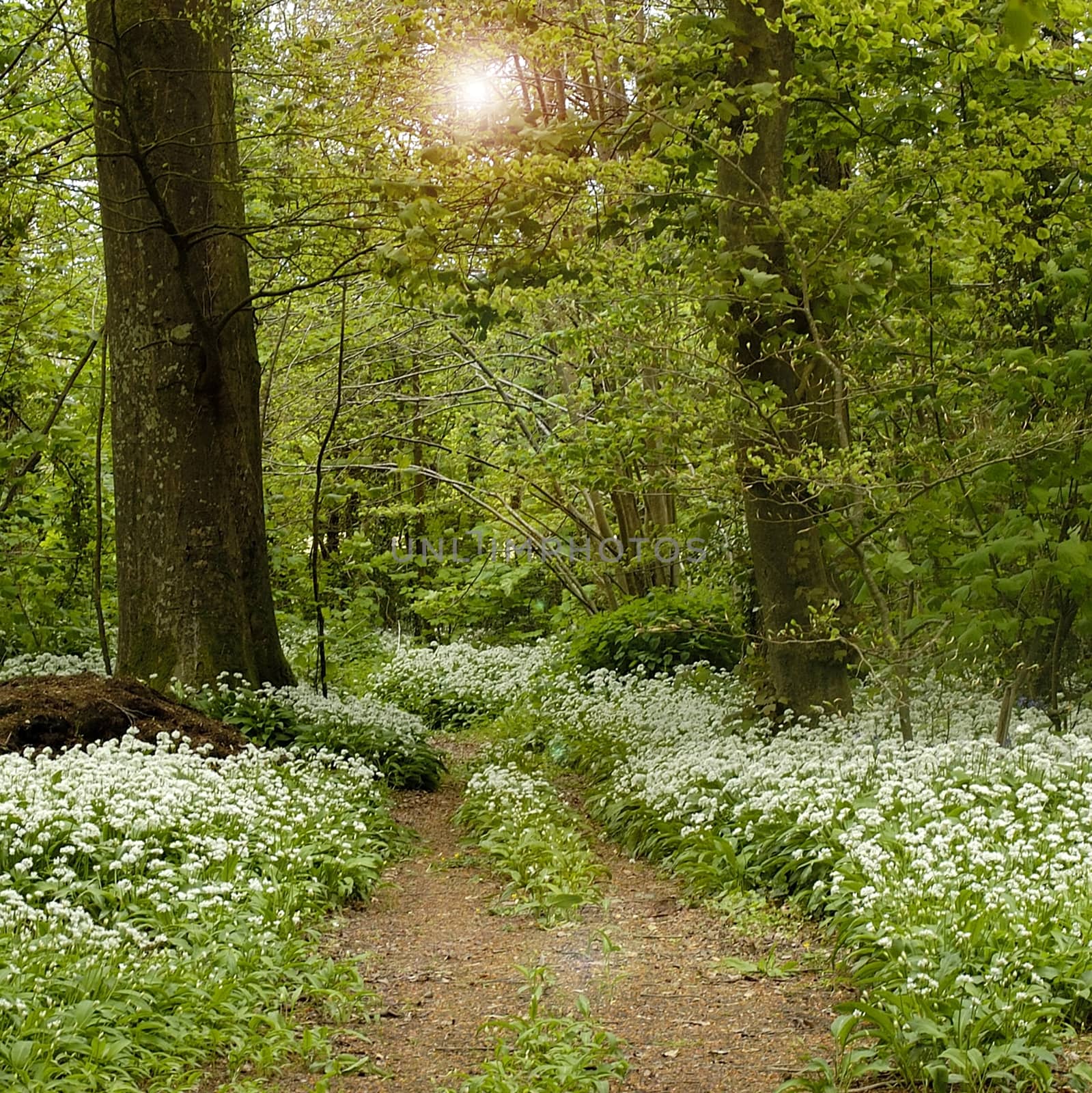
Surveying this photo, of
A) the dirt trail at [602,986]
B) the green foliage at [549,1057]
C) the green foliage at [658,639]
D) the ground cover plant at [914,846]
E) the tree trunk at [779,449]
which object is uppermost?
the tree trunk at [779,449]

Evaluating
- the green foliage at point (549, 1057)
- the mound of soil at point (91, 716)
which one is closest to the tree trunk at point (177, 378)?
the mound of soil at point (91, 716)

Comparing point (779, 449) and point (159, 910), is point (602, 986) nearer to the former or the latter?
point (159, 910)

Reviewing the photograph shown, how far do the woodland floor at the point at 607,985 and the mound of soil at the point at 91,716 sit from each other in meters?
1.66

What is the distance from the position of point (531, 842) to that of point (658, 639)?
210 inches

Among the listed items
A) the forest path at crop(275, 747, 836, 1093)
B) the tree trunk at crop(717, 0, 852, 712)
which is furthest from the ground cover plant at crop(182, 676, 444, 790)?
the tree trunk at crop(717, 0, 852, 712)

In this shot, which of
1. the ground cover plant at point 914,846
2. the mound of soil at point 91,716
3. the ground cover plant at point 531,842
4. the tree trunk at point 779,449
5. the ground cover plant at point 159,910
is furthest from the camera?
the tree trunk at point 779,449

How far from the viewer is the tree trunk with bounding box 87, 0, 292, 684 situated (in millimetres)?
8594

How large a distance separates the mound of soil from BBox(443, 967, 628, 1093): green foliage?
3.42 meters

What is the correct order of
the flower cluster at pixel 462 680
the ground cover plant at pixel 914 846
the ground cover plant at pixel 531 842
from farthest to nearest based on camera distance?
the flower cluster at pixel 462 680 < the ground cover plant at pixel 531 842 < the ground cover plant at pixel 914 846

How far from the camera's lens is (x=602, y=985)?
4.64m

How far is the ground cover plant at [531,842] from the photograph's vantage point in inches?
234

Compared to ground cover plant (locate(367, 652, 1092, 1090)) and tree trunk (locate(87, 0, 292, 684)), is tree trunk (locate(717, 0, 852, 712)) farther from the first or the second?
tree trunk (locate(87, 0, 292, 684))

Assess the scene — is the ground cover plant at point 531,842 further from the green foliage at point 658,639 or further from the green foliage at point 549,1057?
the green foliage at point 658,639

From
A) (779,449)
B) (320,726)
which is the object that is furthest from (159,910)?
(779,449)
